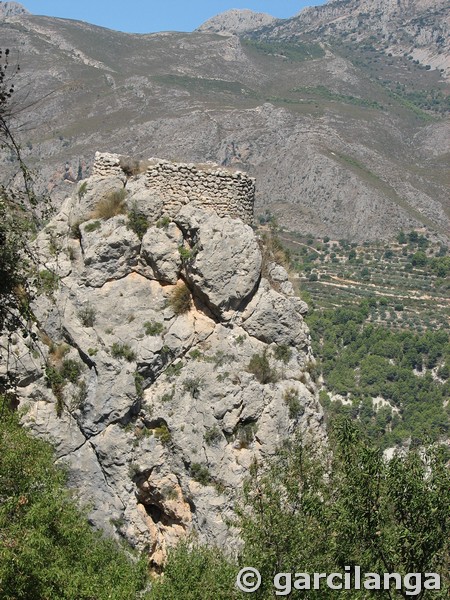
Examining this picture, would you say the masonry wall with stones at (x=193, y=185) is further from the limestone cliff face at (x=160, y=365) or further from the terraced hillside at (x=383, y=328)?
the terraced hillside at (x=383, y=328)

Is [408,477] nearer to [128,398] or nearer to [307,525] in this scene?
[307,525]

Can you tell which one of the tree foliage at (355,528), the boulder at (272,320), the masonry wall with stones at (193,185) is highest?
the masonry wall with stones at (193,185)

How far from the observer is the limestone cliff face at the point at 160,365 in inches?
738

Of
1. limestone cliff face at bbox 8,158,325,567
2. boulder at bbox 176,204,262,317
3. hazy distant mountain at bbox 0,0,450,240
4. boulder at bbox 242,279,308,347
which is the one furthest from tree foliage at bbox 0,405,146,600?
hazy distant mountain at bbox 0,0,450,240

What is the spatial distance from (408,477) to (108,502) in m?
7.69

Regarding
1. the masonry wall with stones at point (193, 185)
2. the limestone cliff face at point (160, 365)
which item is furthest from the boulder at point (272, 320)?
the masonry wall with stones at point (193, 185)

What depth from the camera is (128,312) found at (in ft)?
65.5

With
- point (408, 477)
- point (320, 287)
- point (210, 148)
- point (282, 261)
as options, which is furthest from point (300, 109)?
point (408, 477)

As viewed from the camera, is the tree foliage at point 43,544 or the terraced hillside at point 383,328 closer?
the tree foliage at point 43,544

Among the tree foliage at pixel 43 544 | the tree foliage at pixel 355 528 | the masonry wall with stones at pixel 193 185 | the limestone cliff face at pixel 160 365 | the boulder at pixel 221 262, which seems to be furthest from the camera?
the masonry wall with stones at pixel 193 185

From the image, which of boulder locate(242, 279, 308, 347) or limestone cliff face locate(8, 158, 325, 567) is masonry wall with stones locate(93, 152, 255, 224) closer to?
limestone cliff face locate(8, 158, 325, 567)

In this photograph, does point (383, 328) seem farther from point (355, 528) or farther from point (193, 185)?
point (355, 528)

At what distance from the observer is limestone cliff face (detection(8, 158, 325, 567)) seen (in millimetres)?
18750

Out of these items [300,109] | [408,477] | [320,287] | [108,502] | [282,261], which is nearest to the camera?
[408,477]
